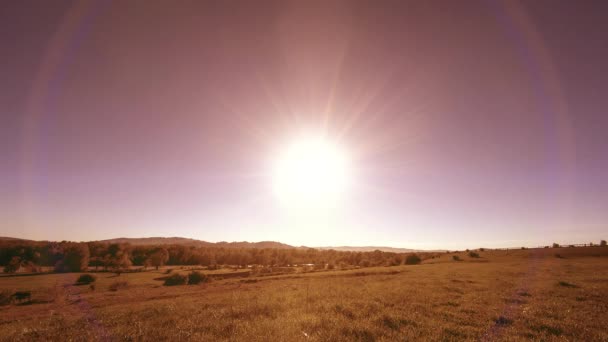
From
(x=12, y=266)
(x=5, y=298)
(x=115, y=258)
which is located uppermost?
(x=115, y=258)

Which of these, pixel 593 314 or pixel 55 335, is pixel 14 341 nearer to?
pixel 55 335

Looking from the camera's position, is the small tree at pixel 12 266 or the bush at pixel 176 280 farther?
the small tree at pixel 12 266

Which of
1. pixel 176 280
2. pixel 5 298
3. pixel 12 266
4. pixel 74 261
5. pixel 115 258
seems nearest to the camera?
pixel 5 298

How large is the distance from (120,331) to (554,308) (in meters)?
23.3

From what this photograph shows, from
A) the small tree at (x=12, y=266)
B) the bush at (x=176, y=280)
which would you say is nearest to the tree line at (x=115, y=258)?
the small tree at (x=12, y=266)

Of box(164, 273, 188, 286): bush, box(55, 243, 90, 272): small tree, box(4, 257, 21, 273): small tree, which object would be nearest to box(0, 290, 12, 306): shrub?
box(164, 273, 188, 286): bush

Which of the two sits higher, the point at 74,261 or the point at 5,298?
the point at 74,261

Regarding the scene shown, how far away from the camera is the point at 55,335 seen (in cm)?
1509

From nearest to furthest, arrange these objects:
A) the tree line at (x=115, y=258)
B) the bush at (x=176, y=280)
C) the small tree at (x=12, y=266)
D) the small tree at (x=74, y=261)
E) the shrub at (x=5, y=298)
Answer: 1. the shrub at (x=5, y=298)
2. the bush at (x=176, y=280)
3. the small tree at (x=12, y=266)
4. the small tree at (x=74, y=261)
5. the tree line at (x=115, y=258)

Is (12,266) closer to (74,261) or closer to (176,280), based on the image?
(74,261)

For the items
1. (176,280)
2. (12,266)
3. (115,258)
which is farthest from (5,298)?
(115,258)

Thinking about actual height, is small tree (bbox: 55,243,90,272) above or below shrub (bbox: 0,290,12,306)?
above

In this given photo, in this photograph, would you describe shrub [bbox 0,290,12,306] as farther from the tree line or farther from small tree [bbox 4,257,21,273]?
small tree [bbox 4,257,21,273]

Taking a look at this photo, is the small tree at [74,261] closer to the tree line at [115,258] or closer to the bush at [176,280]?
the tree line at [115,258]
